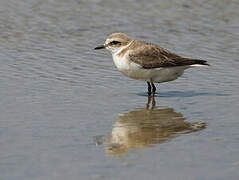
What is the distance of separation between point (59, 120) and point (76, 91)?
6.31 ft

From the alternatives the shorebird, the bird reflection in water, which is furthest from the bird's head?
the bird reflection in water

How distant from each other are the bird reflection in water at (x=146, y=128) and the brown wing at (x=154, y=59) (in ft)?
4.94

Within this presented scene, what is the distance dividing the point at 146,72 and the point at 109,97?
132 centimetres

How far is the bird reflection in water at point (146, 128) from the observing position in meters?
7.70

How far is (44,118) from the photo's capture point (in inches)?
345

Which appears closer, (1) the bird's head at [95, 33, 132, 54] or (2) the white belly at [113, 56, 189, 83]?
(2) the white belly at [113, 56, 189, 83]

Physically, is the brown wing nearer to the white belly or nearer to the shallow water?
the white belly

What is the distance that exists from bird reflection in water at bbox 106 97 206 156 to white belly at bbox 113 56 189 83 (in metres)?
1.31

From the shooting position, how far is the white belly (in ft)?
36.6

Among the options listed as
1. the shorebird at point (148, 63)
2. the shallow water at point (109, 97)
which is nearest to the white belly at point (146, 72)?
the shorebird at point (148, 63)

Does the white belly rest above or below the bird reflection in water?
above

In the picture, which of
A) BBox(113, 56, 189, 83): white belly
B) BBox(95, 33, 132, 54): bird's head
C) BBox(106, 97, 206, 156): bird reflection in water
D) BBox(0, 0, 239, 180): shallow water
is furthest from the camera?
BBox(95, 33, 132, 54): bird's head

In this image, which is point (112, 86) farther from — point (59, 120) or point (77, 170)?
point (77, 170)

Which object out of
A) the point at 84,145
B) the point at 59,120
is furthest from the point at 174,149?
the point at 59,120
